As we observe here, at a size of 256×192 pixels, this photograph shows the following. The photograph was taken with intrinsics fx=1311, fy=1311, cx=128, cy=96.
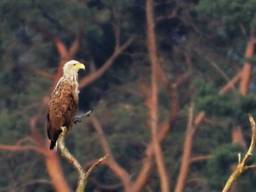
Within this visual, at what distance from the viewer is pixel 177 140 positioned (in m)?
32.0

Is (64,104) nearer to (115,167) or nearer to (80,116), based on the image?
(80,116)

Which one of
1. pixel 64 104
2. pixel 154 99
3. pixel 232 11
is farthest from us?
pixel 154 99

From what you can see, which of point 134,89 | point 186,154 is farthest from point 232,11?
point 134,89

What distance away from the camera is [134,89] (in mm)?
33062

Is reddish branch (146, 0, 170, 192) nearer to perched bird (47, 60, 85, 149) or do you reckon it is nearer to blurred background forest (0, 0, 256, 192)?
blurred background forest (0, 0, 256, 192)

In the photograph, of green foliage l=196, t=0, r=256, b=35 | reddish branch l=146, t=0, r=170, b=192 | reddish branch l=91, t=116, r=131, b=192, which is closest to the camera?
green foliage l=196, t=0, r=256, b=35

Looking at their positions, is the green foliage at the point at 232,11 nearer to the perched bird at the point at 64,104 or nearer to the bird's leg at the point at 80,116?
the perched bird at the point at 64,104

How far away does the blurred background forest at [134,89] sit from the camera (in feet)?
98.0

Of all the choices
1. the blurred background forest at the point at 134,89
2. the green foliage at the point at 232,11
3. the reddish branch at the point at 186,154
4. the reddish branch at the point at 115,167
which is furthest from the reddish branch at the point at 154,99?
the green foliage at the point at 232,11

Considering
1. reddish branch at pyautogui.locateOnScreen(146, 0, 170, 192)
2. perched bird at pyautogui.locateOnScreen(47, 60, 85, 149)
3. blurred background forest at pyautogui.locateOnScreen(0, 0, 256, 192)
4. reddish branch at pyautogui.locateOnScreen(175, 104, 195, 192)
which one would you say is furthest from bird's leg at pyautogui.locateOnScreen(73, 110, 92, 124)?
reddish branch at pyautogui.locateOnScreen(146, 0, 170, 192)

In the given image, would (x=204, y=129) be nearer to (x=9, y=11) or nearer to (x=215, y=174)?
(x=215, y=174)

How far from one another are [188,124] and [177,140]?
151 centimetres

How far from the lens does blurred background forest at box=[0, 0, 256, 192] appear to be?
29.9 metres

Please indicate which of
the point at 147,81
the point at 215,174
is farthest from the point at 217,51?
the point at 215,174
